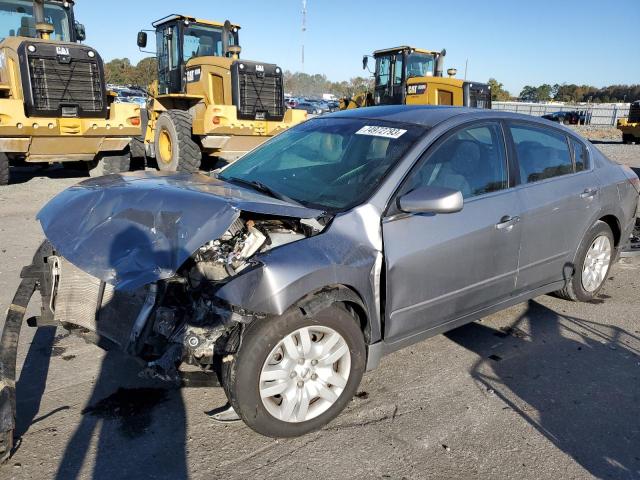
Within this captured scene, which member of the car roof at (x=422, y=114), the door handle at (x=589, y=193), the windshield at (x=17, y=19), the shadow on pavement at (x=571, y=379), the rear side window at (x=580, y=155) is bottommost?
the shadow on pavement at (x=571, y=379)

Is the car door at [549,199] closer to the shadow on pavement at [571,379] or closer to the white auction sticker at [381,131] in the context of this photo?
the shadow on pavement at [571,379]

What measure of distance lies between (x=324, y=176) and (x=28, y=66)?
748cm

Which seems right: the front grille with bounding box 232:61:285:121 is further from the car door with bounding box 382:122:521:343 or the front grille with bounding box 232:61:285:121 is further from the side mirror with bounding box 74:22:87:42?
the car door with bounding box 382:122:521:343

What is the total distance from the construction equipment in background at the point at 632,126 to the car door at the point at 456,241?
87.5 ft

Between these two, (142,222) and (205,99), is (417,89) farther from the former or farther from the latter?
(142,222)

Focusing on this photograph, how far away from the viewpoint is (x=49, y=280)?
3.39m

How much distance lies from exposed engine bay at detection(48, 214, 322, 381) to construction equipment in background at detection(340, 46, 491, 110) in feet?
39.6

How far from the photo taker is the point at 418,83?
48.2ft

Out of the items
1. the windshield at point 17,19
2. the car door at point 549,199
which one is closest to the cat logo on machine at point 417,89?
the windshield at point 17,19

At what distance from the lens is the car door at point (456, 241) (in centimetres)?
317

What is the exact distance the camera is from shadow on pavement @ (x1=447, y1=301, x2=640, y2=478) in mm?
2861

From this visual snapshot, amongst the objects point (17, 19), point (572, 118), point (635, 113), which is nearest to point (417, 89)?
point (17, 19)

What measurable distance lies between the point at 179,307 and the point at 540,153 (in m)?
2.91

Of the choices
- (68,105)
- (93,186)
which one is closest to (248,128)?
(68,105)
